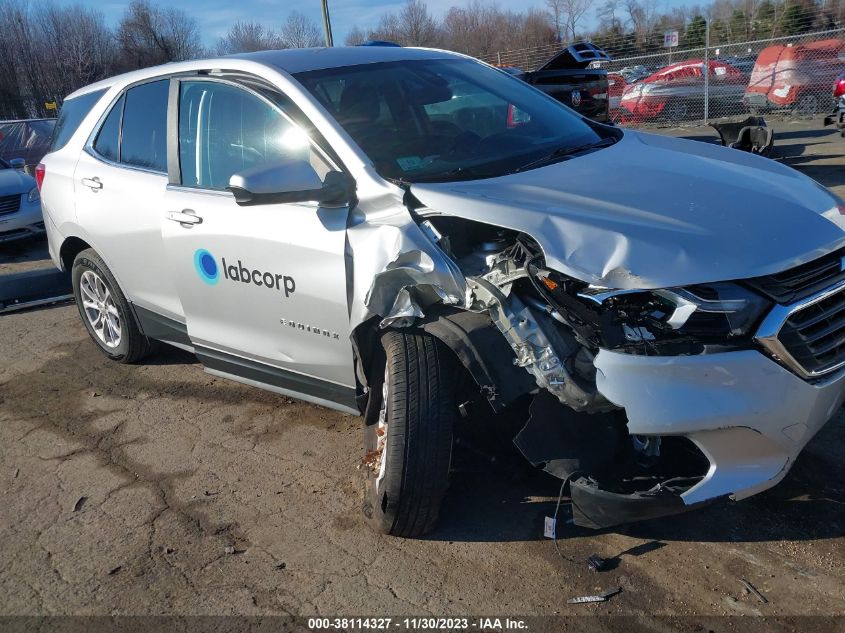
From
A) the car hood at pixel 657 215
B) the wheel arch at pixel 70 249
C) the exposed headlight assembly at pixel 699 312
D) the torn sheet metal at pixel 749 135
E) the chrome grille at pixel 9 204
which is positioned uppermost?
the car hood at pixel 657 215

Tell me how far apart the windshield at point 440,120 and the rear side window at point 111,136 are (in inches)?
66.2

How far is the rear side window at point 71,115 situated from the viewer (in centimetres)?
516

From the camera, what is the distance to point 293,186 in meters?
3.21

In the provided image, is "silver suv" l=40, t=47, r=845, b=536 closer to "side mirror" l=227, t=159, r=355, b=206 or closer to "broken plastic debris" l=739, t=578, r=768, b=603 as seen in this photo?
"side mirror" l=227, t=159, r=355, b=206

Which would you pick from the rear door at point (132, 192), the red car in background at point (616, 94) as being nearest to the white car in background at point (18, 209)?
the rear door at point (132, 192)

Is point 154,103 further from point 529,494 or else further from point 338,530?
point 529,494

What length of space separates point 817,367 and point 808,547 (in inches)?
30.2

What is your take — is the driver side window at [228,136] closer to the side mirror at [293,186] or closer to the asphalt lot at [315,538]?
the side mirror at [293,186]

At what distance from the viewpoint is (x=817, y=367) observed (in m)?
2.58

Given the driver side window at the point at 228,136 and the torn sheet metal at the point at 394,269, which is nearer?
the torn sheet metal at the point at 394,269

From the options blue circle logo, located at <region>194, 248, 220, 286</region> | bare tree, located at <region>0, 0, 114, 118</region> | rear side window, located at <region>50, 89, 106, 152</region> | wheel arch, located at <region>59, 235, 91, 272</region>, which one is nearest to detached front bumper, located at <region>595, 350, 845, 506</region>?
blue circle logo, located at <region>194, 248, 220, 286</region>

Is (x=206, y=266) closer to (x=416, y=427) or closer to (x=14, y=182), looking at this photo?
(x=416, y=427)

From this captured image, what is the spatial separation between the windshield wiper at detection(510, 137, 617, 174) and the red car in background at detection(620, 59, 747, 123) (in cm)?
1518

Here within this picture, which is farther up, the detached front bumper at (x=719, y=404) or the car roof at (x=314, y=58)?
the car roof at (x=314, y=58)
